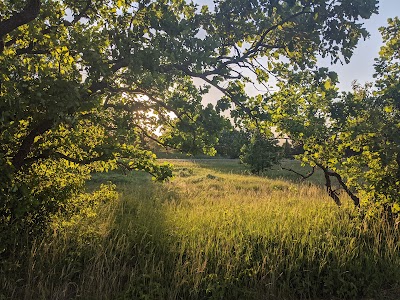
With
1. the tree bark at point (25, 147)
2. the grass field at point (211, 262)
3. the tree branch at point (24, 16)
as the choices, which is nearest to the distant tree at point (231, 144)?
the grass field at point (211, 262)

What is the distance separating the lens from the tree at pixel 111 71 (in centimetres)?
455

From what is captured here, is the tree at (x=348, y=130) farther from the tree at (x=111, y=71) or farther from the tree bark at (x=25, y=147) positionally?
the tree bark at (x=25, y=147)

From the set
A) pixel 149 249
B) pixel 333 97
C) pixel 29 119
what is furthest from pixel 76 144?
pixel 333 97

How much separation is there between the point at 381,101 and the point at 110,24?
7.85m

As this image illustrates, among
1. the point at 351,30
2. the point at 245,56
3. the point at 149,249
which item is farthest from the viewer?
the point at 245,56

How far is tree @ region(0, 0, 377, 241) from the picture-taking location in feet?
14.9

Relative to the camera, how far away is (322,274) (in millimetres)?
5211

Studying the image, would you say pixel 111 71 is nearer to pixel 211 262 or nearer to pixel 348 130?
pixel 211 262

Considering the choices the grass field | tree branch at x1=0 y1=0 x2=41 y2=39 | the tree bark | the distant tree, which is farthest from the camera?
the distant tree

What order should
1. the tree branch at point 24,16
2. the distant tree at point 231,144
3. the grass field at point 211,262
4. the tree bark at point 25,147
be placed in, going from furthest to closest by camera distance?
the distant tree at point 231,144
the tree bark at point 25,147
the grass field at point 211,262
the tree branch at point 24,16

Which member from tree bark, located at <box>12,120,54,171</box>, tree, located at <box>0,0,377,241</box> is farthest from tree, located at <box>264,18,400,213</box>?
tree bark, located at <box>12,120,54,171</box>

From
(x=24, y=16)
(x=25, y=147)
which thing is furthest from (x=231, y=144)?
(x=24, y=16)

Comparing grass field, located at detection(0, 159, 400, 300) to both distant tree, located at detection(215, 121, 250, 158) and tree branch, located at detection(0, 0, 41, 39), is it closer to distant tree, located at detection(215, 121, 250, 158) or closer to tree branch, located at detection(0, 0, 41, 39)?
distant tree, located at detection(215, 121, 250, 158)

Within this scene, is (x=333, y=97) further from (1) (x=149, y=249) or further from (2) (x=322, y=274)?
(1) (x=149, y=249)
